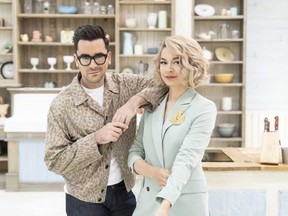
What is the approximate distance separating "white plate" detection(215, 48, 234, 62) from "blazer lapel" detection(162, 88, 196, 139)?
4.86 metres

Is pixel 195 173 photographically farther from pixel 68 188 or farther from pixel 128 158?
pixel 68 188

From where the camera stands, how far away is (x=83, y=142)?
1.82m

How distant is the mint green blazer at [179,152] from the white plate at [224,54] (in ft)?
15.8

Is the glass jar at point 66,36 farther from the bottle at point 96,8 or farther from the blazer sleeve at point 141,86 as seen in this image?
the blazer sleeve at point 141,86

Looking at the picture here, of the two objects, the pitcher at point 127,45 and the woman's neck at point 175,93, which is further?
the pitcher at point 127,45

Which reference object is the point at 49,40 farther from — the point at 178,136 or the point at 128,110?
the point at 178,136

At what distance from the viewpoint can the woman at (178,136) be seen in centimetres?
172

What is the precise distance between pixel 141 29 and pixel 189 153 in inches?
194

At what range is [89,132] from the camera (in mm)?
1909

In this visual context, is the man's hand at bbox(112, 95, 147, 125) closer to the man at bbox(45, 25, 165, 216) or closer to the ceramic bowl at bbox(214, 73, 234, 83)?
the man at bbox(45, 25, 165, 216)

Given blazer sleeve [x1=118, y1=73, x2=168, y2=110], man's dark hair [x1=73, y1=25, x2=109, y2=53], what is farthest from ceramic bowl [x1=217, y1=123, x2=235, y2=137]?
man's dark hair [x1=73, y1=25, x2=109, y2=53]

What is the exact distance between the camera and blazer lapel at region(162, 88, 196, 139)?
5.90 ft

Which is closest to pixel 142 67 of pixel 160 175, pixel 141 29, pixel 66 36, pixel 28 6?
pixel 141 29

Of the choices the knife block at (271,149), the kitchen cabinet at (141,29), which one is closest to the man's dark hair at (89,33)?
the knife block at (271,149)
